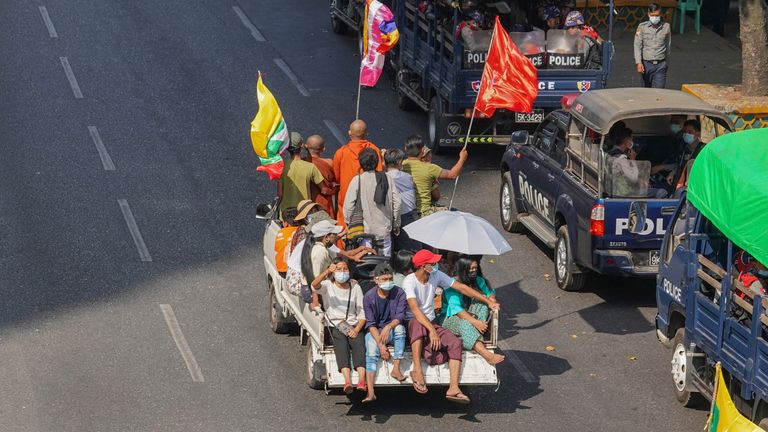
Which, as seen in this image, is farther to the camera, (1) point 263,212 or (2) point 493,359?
(1) point 263,212

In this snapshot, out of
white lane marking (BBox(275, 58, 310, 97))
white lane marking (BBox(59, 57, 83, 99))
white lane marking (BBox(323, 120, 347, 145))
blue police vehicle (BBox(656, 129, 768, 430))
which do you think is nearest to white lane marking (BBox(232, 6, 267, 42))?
white lane marking (BBox(275, 58, 310, 97))

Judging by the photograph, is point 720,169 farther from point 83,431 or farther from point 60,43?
point 60,43

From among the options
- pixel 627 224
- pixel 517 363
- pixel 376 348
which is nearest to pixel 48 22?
pixel 627 224

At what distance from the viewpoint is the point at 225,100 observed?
77.1 feet

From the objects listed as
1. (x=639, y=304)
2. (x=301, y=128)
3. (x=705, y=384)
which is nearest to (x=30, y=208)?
(x=301, y=128)

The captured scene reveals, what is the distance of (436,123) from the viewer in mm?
21203

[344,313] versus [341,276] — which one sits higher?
[341,276]

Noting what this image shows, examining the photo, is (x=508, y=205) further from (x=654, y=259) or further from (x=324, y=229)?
(x=324, y=229)

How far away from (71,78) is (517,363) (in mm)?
12772

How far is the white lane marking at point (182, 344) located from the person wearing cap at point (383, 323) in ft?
6.31

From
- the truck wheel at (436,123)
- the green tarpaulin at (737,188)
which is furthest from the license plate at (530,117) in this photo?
the green tarpaulin at (737,188)

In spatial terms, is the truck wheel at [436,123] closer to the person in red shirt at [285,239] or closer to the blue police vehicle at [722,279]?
the person in red shirt at [285,239]

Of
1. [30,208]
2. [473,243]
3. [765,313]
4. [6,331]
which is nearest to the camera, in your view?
[765,313]

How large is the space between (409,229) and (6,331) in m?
4.43
